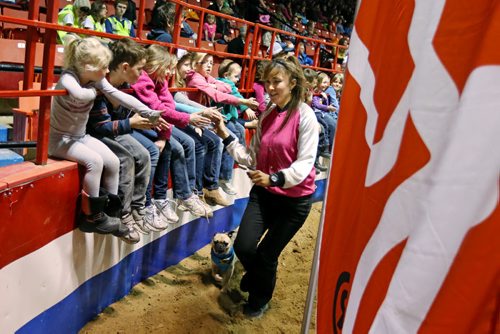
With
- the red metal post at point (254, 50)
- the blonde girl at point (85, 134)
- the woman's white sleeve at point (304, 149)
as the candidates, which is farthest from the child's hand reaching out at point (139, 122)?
the red metal post at point (254, 50)

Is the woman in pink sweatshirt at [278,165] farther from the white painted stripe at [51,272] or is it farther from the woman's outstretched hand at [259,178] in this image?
the white painted stripe at [51,272]

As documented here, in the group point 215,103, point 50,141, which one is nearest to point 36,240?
point 50,141

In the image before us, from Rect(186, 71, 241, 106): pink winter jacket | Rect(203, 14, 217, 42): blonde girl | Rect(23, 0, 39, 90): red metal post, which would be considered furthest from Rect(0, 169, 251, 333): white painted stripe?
Rect(203, 14, 217, 42): blonde girl

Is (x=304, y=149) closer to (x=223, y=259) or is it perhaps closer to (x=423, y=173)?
(x=223, y=259)

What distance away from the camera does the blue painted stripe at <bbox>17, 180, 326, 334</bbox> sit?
2732mm

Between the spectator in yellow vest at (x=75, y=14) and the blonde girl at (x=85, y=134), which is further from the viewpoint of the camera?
the spectator in yellow vest at (x=75, y=14)

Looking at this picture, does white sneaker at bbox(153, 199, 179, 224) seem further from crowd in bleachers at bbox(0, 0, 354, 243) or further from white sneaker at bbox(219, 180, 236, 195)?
white sneaker at bbox(219, 180, 236, 195)

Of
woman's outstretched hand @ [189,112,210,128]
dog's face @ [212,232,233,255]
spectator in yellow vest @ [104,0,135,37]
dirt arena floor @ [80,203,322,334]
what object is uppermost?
spectator in yellow vest @ [104,0,135,37]

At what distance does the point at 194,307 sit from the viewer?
11.5 ft

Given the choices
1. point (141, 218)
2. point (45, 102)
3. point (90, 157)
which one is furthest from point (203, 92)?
point (45, 102)

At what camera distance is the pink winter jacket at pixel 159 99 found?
329 centimetres

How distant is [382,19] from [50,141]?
204 centimetres

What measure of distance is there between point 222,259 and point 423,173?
2934 millimetres

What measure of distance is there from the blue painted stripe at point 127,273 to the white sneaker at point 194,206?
0.36 meters
